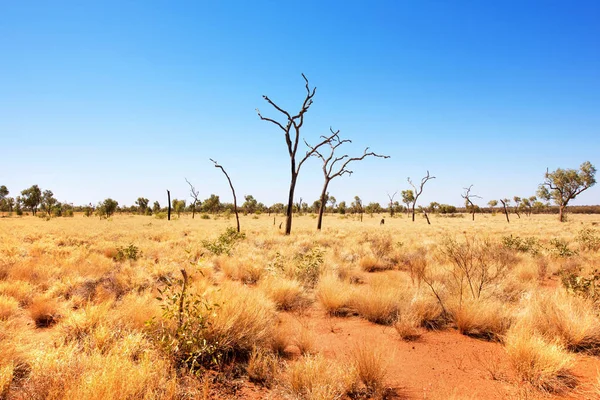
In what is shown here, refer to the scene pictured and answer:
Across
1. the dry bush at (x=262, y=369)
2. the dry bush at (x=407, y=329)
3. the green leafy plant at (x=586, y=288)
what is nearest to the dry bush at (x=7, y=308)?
the dry bush at (x=262, y=369)

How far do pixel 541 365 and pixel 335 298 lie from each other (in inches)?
146

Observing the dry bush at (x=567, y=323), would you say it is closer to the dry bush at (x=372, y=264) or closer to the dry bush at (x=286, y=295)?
the dry bush at (x=286, y=295)

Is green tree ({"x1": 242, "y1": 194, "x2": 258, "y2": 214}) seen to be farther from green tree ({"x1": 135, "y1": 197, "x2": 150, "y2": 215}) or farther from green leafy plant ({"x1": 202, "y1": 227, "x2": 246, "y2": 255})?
green leafy plant ({"x1": 202, "y1": 227, "x2": 246, "y2": 255})

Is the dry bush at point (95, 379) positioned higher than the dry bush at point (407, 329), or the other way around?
the dry bush at point (95, 379)

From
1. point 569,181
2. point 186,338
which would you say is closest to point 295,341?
point 186,338

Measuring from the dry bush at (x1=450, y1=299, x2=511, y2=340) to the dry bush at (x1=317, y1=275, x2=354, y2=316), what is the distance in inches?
89.7

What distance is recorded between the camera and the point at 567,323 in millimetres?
4777

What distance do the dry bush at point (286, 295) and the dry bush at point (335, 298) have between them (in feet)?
1.48

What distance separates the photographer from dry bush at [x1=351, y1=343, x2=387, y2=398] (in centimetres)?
358

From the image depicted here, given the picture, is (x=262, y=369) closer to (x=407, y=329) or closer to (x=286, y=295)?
(x=407, y=329)

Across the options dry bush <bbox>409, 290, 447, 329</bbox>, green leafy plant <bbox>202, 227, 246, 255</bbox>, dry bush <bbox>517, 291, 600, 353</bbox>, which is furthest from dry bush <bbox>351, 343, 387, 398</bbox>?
green leafy plant <bbox>202, 227, 246, 255</bbox>

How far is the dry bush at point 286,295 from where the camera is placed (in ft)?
22.6

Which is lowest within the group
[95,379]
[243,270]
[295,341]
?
[295,341]

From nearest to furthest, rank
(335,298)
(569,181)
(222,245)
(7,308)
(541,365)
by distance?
1. (541,365)
2. (7,308)
3. (335,298)
4. (222,245)
5. (569,181)
